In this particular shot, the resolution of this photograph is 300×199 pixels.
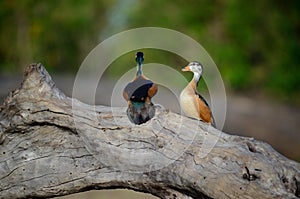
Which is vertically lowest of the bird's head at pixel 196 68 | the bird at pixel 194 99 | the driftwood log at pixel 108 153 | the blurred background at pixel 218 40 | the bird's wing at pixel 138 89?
the driftwood log at pixel 108 153

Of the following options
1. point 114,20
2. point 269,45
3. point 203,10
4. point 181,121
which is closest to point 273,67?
point 269,45

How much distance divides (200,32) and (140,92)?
697 cm

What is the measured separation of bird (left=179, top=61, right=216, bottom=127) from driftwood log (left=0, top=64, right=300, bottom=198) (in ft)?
0.14

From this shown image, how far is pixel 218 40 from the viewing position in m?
9.20

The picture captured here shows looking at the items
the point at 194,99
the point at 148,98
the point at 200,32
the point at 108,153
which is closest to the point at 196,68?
the point at 194,99

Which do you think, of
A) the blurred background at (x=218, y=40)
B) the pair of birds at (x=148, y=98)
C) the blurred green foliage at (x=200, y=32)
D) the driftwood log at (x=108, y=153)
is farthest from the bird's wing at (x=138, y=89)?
the blurred green foliage at (x=200, y=32)

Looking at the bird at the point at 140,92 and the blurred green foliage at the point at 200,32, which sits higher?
the blurred green foliage at the point at 200,32

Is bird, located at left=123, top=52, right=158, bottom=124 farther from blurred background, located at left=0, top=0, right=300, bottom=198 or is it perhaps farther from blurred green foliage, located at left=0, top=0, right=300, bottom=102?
blurred green foliage, located at left=0, top=0, right=300, bottom=102

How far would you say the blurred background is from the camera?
8.24 meters

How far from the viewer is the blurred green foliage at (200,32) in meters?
8.66

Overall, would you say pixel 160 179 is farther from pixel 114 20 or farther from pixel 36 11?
pixel 114 20

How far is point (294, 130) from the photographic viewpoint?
24.2 feet

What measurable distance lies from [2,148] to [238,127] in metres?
4.92

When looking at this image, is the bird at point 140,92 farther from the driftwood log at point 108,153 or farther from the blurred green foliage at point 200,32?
the blurred green foliage at point 200,32
